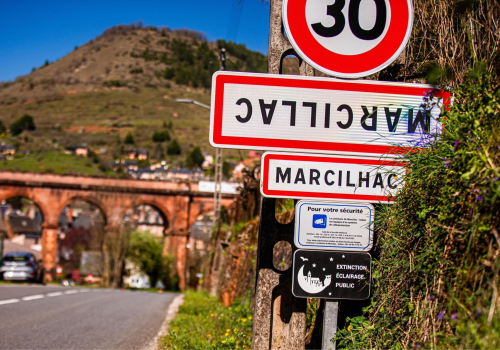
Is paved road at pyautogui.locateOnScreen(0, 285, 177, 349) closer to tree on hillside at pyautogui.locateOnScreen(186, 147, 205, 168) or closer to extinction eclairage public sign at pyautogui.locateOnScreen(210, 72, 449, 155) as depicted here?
extinction eclairage public sign at pyautogui.locateOnScreen(210, 72, 449, 155)

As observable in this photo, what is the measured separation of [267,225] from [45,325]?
6.30 meters

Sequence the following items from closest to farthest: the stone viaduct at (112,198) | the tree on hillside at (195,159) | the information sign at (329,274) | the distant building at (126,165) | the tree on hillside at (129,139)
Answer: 1. the information sign at (329,274)
2. the stone viaduct at (112,198)
3. the distant building at (126,165)
4. the tree on hillside at (195,159)
5. the tree on hillside at (129,139)

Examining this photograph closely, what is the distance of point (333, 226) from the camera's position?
256 centimetres

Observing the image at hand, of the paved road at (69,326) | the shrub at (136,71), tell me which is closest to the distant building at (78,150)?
the shrub at (136,71)

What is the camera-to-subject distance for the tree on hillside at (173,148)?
Answer: 97.3 metres

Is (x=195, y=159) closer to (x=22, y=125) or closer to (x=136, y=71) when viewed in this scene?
(x=22, y=125)

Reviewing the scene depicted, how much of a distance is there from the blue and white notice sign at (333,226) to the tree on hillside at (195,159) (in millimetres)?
90026

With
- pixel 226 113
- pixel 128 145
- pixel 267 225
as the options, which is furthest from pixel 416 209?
pixel 128 145

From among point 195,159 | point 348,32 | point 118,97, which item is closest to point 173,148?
point 195,159

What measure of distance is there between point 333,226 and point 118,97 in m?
116

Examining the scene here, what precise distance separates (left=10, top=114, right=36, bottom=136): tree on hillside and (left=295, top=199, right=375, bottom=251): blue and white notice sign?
100680 mm

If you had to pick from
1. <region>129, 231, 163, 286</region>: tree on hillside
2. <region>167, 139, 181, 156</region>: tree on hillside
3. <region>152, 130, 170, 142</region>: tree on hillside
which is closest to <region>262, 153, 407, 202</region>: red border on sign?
<region>129, 231, 163, 286</region>: tree on hillside

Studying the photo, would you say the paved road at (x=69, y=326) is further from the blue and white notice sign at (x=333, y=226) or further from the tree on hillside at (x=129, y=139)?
the tree on hillside at (x=129, y=139)

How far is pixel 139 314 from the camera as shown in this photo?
11156 mm
